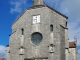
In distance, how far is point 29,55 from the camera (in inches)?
1287

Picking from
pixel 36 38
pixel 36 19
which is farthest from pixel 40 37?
pixel 36 19

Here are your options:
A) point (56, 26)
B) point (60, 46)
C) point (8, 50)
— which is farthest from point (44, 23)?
point (8, 50)

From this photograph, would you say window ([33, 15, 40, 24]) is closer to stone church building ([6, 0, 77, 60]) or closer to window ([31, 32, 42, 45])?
stone church building ([6, 0, 77, 60])

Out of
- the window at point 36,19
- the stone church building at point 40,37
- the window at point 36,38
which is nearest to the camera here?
the stone church building at point 40,37

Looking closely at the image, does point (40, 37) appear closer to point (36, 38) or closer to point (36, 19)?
point (36, 38)

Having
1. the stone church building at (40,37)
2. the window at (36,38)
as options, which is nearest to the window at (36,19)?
the stone church building at (40,37)

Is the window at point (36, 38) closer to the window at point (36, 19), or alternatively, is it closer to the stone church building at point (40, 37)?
the stone church building at point (40, 37)

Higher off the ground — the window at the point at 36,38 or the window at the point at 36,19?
the window at the point at 36,19

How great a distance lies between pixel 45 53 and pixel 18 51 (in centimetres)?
523

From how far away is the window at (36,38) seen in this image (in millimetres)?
32969

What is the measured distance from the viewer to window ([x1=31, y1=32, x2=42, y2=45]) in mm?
32969

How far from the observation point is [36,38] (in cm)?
3331

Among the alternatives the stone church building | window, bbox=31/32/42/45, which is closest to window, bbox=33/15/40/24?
the stone church building

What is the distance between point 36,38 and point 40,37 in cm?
78
